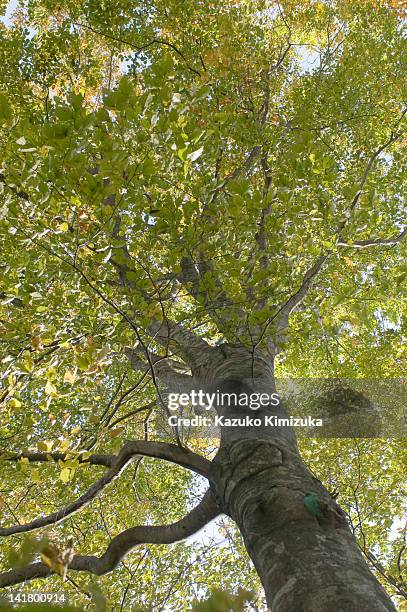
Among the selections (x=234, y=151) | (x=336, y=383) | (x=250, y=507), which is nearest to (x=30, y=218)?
(x=250, y=507)

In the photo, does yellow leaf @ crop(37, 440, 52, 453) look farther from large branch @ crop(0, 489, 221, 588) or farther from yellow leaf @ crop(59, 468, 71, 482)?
large branch @ crop(0, 489, 221, 588)

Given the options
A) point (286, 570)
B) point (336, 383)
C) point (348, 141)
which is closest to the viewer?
point (286, 570)

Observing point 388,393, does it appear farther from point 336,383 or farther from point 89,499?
point 89,499

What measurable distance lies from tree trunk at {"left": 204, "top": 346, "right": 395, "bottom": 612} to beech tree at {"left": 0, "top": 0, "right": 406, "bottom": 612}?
12 mm

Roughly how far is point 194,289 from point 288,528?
11.9 ft

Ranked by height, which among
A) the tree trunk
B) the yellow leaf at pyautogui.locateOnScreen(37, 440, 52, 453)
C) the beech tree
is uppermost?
the beech tree

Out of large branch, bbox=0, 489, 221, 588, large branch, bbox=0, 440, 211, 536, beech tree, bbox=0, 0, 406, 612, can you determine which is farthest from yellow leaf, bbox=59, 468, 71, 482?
large branch, bbox=0, 489, 221, 588

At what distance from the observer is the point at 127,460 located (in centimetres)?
389

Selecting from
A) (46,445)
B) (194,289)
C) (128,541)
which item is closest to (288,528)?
(46,445)

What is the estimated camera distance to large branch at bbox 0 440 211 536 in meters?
3.49

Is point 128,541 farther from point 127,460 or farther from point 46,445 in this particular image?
point 46,445

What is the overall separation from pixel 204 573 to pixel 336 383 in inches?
143

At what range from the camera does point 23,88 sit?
763 cm

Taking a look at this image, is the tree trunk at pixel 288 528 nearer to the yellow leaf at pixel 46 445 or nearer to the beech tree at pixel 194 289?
the beech tree at pixel 194 289
